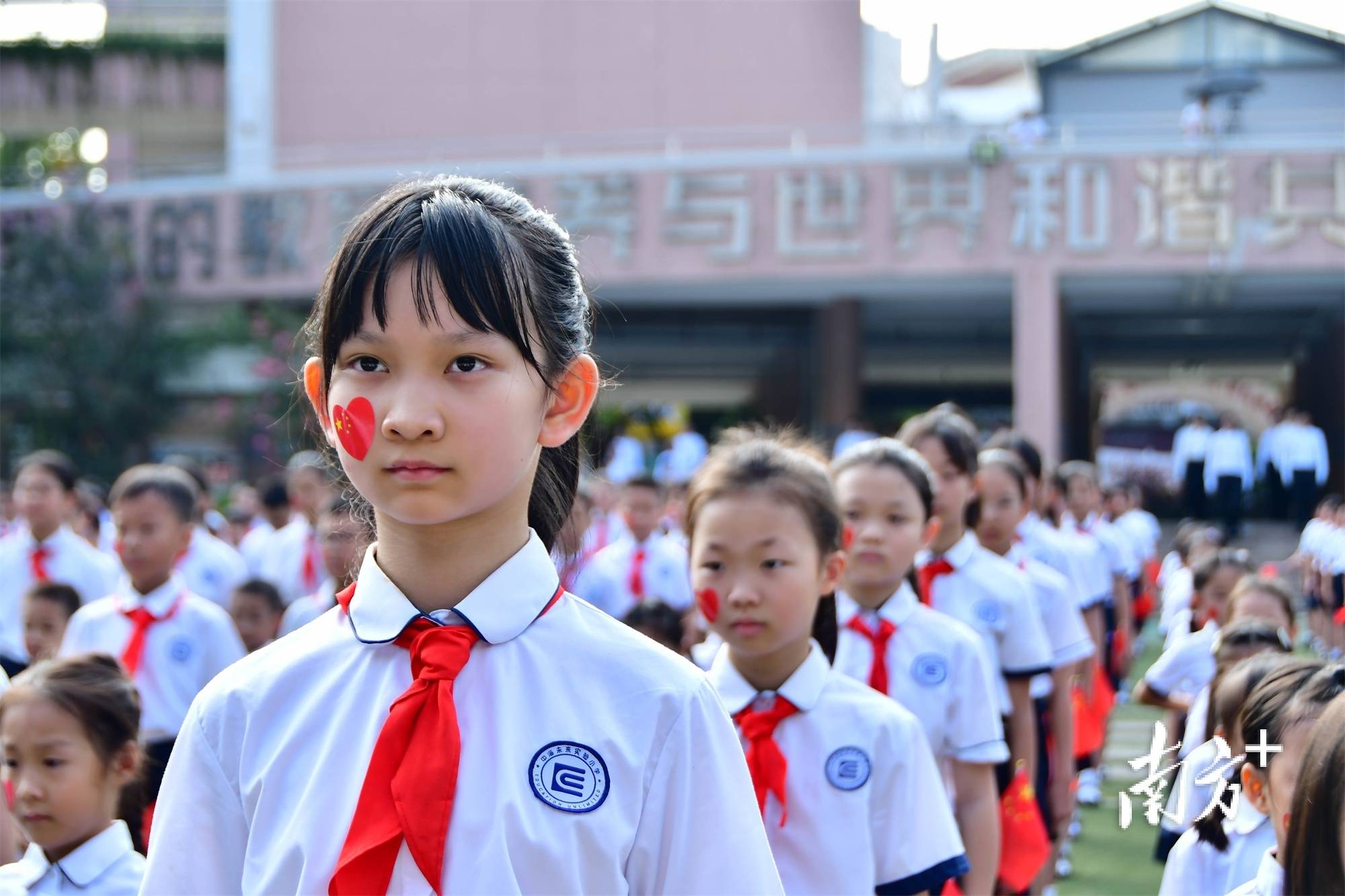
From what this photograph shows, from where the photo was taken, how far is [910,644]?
3561mm

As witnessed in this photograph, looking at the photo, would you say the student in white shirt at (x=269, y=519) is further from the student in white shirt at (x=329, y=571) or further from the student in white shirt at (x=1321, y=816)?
the student in white shirt at (x=1321, y=816)

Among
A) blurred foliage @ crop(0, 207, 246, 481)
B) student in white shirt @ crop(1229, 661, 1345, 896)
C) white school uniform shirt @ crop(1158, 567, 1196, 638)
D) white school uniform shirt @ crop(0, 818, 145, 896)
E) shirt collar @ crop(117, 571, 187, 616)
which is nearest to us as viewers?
student in white shirt @ crop(1229, 661, 1345, 896)

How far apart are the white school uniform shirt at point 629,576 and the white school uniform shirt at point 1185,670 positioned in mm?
2740

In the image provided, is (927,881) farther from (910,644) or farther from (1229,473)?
(1229,473)

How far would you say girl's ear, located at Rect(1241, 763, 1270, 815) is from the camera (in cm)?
249

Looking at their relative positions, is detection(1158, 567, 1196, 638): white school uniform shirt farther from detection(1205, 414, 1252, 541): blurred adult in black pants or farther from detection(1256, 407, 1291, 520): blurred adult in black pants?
detection(1256, 407, 1291, 520): blurred adult in black pants

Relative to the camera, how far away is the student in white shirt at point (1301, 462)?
18.7 m

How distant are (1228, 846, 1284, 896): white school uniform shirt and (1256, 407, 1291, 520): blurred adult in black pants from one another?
59.0 feet

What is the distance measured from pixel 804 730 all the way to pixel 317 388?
141 cm

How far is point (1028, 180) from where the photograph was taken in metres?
17.2

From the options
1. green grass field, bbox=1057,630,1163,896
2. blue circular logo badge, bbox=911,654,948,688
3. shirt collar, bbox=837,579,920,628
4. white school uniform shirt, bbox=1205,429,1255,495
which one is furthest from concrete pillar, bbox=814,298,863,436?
blue circular logo badge, bbox=911,654,948,688

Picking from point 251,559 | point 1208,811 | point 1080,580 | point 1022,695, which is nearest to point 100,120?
point 251,559

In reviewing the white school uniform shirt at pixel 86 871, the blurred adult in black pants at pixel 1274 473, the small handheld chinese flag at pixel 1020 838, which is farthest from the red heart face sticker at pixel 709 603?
the blurred adult in black pants at pixel 1274 473

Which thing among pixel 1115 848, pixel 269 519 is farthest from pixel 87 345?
pixel 1115 848
